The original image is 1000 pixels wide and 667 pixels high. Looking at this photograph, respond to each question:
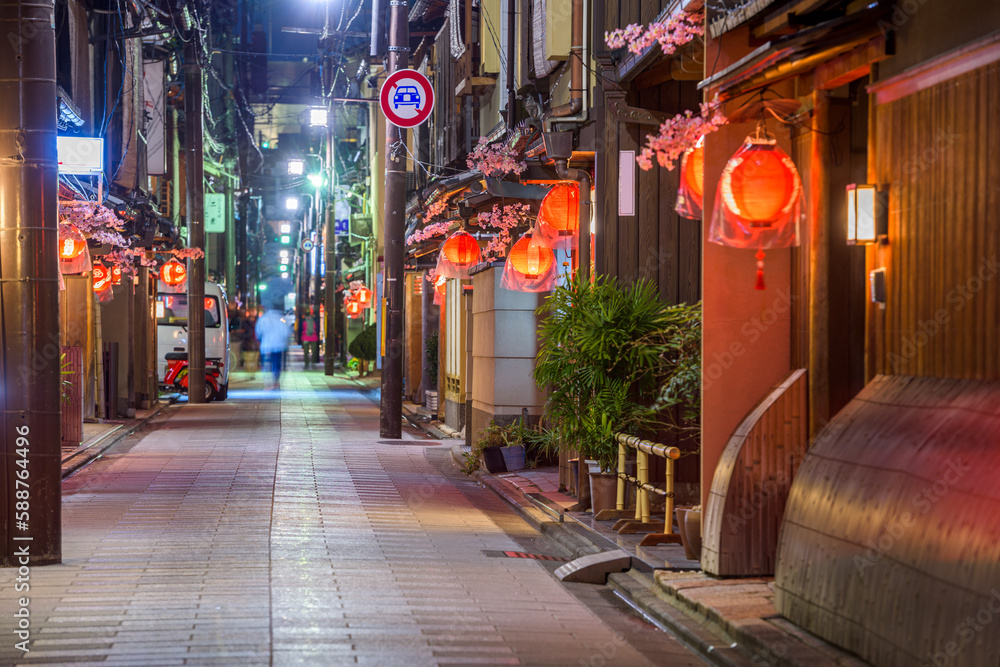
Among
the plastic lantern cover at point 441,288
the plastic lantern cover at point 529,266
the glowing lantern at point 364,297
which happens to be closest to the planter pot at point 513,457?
the plastic lantern cover at point 529,266

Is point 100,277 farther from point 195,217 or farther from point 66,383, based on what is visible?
point 195,217


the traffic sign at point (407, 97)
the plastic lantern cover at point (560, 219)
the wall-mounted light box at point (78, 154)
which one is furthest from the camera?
the traffic sign at point (407, 97)

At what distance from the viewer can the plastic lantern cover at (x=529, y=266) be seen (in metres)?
15.7

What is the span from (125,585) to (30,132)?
393cm

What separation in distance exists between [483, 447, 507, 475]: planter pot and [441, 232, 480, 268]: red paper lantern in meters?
3.95

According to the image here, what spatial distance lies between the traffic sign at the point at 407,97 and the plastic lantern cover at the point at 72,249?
236 inches

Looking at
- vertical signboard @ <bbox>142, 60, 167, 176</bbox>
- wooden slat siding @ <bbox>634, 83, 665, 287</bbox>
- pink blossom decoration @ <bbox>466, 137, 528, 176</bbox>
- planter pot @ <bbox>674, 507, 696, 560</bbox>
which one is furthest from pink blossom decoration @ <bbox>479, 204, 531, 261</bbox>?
vertical signboard @ <bbox>142, 60, 167, 176</bbox>

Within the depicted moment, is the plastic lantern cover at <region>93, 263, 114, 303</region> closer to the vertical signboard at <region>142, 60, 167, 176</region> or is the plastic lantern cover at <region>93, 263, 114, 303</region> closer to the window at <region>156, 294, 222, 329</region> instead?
the vertical signboard at <region>142, 60, 167, 176</region>

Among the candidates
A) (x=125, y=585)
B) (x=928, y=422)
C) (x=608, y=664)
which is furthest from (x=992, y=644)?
(x=125, y=585)

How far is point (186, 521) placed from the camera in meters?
11.5

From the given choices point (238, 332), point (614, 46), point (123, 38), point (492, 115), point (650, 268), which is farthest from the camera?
point (238, 332)

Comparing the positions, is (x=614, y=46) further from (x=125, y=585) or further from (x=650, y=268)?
(x=125, y=585)
